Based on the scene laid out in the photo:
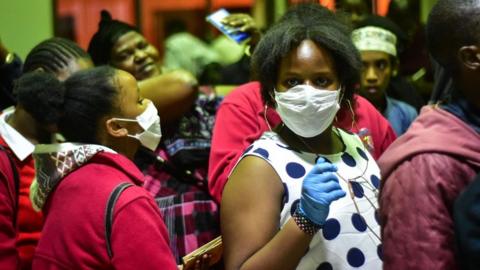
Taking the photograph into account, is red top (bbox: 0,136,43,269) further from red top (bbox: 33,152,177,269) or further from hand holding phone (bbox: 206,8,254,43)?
hand holding phone (bbox: 206,8,254,43)

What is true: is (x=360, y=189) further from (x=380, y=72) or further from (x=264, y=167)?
(x=380, y=72)

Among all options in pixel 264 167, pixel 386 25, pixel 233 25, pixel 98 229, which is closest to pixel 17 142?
pixel 98 229

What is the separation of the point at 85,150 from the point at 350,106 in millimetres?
863

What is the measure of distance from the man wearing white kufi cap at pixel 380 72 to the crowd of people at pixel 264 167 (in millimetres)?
834

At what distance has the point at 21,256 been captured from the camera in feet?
7.29

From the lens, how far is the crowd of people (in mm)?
1449

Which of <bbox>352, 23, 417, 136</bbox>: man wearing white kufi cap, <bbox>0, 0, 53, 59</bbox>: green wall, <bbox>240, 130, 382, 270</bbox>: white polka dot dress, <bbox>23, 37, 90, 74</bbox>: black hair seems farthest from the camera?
<bbox>0, 0, 53, 59</bbox>: green wall

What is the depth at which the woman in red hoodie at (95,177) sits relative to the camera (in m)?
1.77

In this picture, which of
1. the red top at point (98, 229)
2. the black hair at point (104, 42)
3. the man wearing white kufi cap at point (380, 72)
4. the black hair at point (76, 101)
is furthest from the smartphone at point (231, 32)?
the red top at point (98, 229)

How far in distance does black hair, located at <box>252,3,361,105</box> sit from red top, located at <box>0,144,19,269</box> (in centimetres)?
81

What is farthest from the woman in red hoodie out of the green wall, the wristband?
the green wall

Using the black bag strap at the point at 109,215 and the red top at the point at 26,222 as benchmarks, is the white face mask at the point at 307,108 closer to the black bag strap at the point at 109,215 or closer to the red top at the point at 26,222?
the black bag strap at the point at 109,215

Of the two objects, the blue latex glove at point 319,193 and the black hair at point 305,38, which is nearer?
the blue latex glove at point 319,193

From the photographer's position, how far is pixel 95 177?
6.17 feet
